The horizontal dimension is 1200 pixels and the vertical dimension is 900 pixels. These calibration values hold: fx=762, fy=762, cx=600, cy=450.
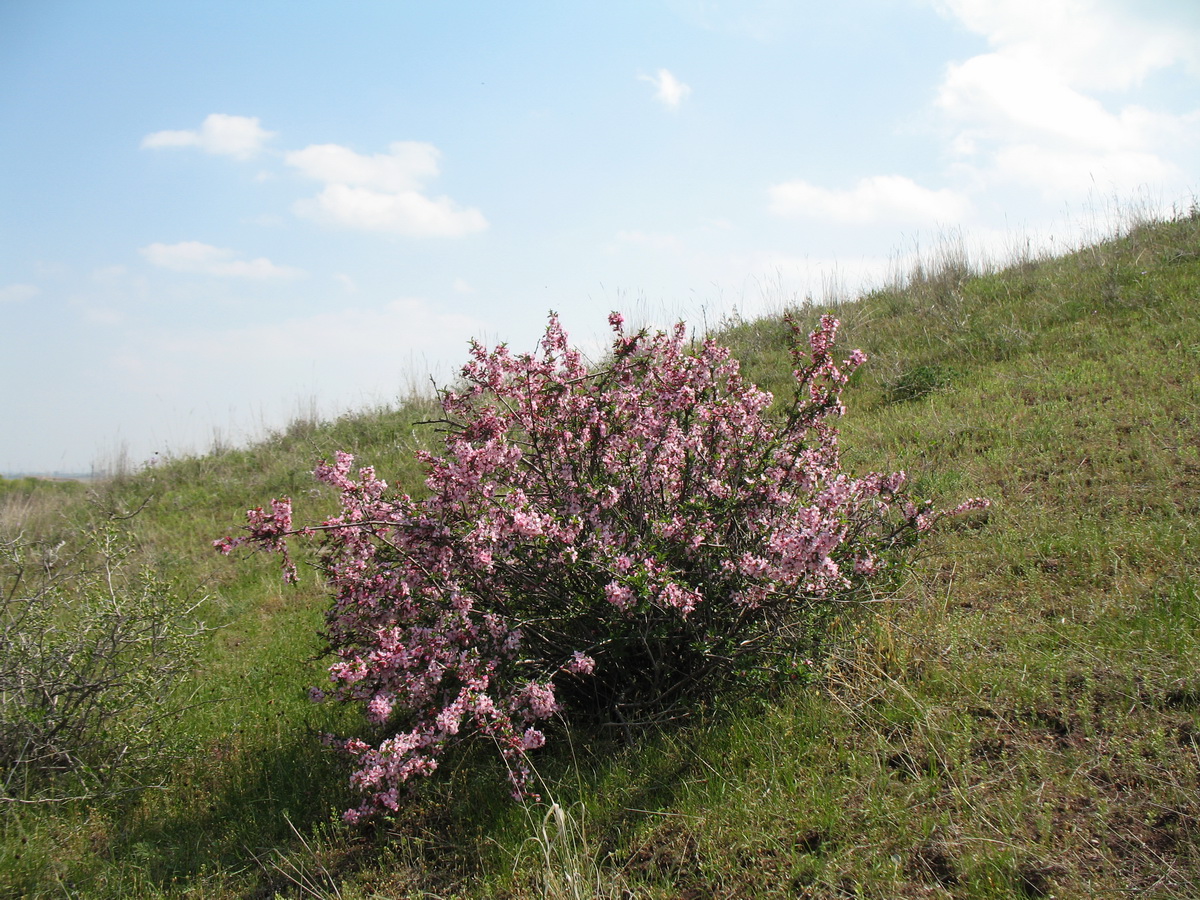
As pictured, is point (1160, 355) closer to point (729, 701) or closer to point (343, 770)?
point (729, 701)

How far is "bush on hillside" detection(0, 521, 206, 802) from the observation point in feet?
13.1

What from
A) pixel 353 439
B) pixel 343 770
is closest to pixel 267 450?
pixel 353 439

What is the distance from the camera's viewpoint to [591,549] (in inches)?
135

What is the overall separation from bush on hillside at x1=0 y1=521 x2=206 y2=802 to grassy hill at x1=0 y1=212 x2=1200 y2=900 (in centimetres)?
13

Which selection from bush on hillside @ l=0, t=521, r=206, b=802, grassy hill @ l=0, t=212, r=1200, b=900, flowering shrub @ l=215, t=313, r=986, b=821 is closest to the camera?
grassy hill @ l=0, t=212, r=1200, b=900

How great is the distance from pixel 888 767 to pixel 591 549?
4.93 feet

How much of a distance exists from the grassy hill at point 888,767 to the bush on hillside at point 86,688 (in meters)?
0.13

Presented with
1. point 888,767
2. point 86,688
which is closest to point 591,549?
point 888,767

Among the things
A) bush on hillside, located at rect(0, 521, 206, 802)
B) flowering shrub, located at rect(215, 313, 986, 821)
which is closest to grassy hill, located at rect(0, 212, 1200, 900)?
bush on hillside, located at rect(0, 521, 206, 802)

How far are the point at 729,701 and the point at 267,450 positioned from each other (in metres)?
10.8

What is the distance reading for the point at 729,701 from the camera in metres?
3.60

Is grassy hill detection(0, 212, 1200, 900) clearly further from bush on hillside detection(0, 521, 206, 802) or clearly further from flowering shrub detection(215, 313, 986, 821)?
flowering shrub detection(215, 313, 986, 821)

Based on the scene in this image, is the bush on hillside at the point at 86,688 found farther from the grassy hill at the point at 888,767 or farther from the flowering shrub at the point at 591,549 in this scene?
the flowering shrub at the point at 591,549

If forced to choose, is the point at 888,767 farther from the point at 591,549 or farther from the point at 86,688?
the point at 86,688
